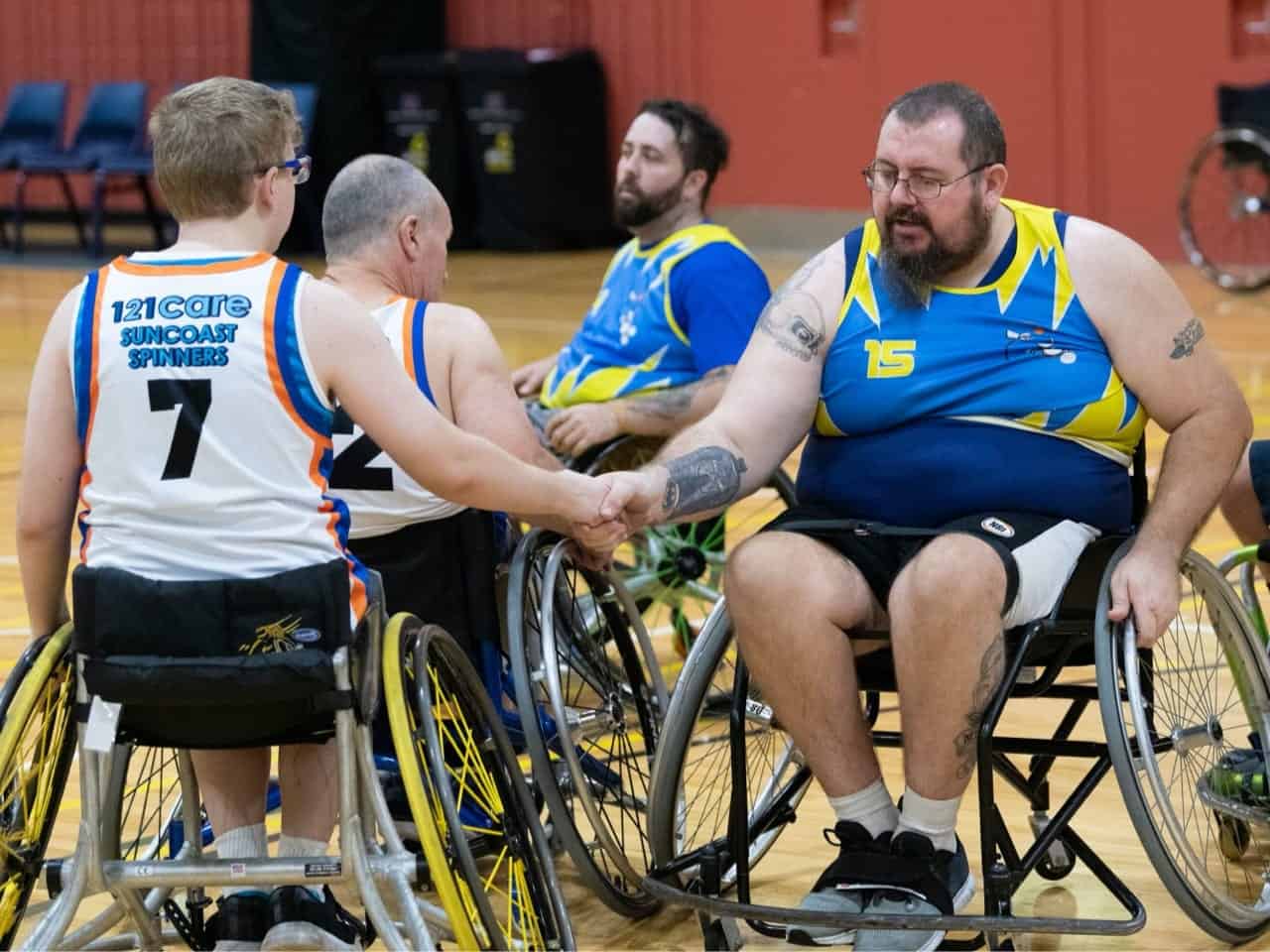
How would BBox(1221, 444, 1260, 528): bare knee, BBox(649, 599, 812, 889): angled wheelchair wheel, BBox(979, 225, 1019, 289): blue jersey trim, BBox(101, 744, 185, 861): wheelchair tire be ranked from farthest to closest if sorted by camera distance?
BBox(1221, 444, 1260, 528): bare knee, BBox(979, 225, 1019, 289): blue jersey trim, BBox(649, 599, 812, 889): angled wheelchair wheel, BBox(101, 744, 185, 861): wheelchair tire

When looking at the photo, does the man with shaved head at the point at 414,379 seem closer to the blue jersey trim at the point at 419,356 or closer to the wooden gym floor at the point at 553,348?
the blue jersey trim at the point at 419,356

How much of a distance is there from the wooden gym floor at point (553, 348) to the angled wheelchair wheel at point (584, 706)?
108 millimetres

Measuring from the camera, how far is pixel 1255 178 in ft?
31.8

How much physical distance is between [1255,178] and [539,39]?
4546mm

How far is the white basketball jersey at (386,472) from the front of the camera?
3107 millimetres

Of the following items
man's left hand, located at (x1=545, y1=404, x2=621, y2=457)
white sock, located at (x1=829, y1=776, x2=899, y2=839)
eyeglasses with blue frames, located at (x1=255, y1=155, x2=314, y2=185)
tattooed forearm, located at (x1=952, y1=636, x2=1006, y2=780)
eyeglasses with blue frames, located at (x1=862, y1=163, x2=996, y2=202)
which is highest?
eyeglasses with blue frames, located at (x1=255, y1=155, x2=314, y2=185)

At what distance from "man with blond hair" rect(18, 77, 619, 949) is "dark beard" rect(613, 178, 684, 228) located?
75.3 inches

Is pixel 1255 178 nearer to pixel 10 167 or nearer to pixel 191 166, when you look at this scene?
pixel 10 167

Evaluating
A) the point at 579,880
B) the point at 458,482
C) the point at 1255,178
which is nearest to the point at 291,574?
the point at 458,482

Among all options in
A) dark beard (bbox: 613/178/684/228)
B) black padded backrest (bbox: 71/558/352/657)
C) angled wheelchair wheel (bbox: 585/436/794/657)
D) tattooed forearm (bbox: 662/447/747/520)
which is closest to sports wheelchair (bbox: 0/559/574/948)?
black padded backrest (bbox: 71/558/352/657)

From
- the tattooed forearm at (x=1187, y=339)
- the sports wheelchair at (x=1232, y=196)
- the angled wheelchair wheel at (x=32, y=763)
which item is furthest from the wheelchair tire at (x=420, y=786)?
the sports wheelchair at (x=1232, y=196)

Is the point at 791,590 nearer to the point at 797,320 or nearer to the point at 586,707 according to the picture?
the point at 797,320

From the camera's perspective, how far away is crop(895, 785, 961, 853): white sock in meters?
2.81

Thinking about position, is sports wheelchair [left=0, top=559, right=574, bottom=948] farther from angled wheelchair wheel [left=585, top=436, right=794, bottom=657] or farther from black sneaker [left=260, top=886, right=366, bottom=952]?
angled wheelchair wheel [left=585, top=436, right=794, bottom=657]
